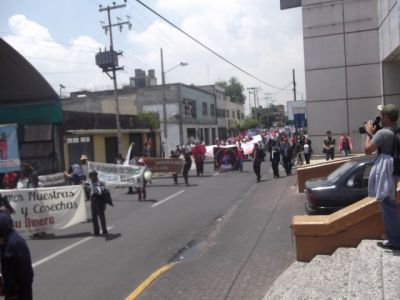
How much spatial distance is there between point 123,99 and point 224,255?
52.9 metres

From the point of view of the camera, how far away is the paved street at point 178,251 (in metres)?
7.44

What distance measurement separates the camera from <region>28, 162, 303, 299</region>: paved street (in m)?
7.44

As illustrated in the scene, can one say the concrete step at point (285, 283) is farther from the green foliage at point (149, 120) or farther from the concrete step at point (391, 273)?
the green foliage at point (149, 120)

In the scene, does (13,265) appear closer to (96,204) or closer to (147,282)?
(147,282)

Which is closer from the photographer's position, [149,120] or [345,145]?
[345,145]

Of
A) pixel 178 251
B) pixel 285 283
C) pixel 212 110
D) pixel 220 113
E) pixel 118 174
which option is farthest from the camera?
pixel 220 113

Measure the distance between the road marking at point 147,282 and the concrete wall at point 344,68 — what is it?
16.8 metres

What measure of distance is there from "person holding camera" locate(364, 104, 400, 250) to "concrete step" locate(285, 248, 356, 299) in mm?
623

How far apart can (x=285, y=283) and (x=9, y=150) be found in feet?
33.5

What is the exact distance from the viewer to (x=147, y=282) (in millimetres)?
7781

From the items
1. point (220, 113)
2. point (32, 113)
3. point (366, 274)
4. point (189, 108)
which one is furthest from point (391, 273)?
point (220, 113)

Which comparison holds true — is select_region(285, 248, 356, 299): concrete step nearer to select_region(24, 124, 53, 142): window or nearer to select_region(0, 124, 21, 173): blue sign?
select_region(0, 124, 21, 173): blue sign

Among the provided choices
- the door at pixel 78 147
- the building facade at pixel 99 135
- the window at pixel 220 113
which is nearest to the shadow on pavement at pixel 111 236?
the building facade at pixel 99 135

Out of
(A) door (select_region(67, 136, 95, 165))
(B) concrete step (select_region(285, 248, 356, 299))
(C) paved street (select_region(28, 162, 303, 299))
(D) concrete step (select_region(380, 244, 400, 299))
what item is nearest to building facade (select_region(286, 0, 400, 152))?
(C) paved street (select_region(28, 162, 303, 299))
